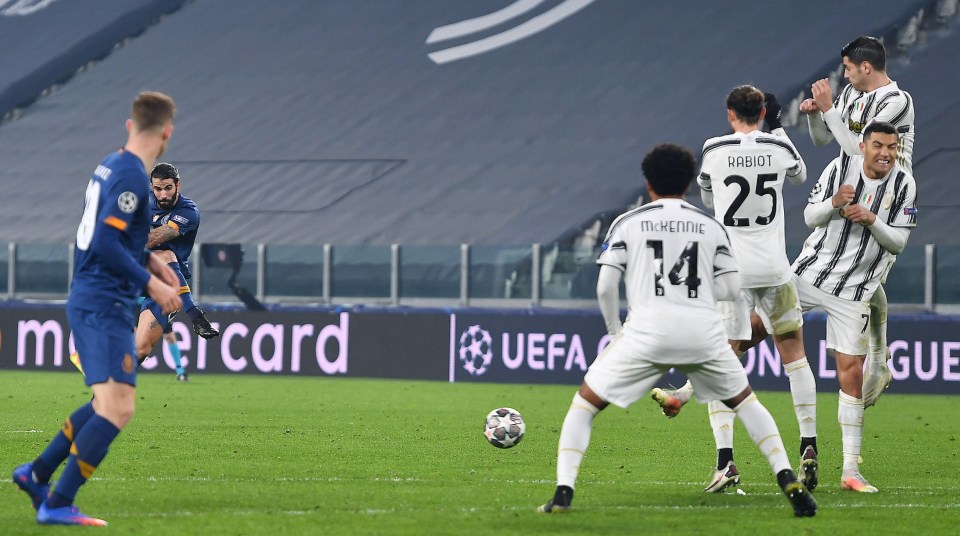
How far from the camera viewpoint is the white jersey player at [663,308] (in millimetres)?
7086

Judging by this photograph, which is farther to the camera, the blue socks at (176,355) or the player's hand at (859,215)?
the blue socks at (176,355)

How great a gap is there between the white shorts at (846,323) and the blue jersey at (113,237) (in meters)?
4.25

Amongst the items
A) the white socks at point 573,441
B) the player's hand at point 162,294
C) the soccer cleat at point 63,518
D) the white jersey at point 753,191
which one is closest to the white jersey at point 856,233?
the white jersey at point 753,191

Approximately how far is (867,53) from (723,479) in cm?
273

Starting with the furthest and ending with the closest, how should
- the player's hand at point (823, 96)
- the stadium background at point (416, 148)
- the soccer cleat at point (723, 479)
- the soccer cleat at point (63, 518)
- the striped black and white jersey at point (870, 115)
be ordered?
the stadium background at point (416, 148)
the striped black and white jersey at point (870, 115)
the player's hand at point (823, 96)
the soccer cleat at point (723, 479)
the soccer cleat at point (63, 518)

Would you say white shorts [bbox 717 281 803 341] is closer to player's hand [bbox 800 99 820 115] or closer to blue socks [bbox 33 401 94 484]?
player's hand [bbox 800 99 820 115]

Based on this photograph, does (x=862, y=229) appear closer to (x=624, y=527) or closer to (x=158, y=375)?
(x=624, y=527)

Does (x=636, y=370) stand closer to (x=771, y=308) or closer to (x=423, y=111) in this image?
(x=771, y=308)

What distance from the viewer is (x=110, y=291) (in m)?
6.92

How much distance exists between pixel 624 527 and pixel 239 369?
1473 cm

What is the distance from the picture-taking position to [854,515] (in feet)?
24.8

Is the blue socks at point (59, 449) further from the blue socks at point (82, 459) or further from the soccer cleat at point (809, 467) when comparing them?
the soccer cleat at point (809, 467)

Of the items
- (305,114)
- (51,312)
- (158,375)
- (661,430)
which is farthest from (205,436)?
(305,114)

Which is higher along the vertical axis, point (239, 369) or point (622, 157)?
point (622, 157)
